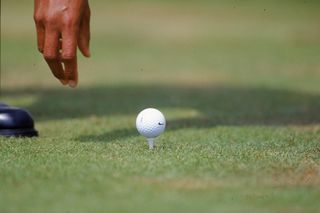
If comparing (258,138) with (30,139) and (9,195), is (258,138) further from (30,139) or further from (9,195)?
(9,195)

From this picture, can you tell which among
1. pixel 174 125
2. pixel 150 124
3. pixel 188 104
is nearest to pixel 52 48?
pixel 150 124

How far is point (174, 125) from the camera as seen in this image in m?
8.34

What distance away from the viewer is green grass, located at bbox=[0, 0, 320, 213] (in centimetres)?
454

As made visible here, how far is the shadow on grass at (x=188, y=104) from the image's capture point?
347 inches

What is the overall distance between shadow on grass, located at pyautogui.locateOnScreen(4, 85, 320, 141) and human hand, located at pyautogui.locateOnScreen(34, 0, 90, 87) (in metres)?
1.10

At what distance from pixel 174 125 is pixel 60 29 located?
2474mm

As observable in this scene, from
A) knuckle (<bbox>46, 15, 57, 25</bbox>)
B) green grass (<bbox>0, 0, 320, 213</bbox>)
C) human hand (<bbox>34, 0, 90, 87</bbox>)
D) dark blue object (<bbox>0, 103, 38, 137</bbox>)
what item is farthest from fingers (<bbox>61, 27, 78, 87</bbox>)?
dark blue object (<bbox>0, 103, 38, 137</bbox>)

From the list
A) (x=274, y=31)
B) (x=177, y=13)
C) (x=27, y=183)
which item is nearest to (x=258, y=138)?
(x=27, y=183)

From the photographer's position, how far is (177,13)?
28750 mm

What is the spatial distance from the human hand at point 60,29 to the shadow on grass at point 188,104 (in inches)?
43.3

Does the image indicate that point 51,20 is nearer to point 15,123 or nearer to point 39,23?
point 39,23

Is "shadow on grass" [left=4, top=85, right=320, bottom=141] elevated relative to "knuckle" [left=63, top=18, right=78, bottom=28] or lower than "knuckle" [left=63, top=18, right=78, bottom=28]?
lower

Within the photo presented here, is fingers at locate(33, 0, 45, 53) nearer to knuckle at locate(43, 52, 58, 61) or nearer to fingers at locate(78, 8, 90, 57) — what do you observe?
knuckle at locate(43, 52, 58, 61)

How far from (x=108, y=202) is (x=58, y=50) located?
7.52 feet
